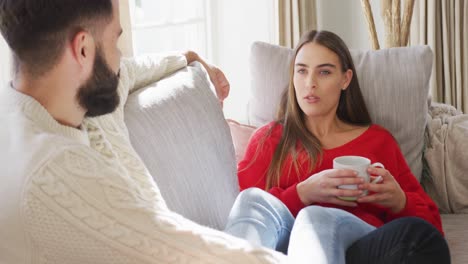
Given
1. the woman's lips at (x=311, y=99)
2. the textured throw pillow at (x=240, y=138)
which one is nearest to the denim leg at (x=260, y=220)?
the woman's lips at (x=311, y=99)

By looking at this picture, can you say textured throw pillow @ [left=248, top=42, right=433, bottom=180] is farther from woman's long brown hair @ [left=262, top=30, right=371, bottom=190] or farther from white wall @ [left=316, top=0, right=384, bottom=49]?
white wall @ [left=316, top=0, right=384, bottom=49]

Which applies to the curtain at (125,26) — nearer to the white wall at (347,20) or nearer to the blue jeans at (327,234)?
the blue jeans at (327,234)

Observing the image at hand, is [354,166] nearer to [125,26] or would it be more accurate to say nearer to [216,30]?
[125,26]

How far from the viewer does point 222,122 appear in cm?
182

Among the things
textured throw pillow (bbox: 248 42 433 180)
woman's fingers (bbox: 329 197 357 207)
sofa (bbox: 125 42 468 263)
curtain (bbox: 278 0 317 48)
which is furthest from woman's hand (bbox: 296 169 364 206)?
curtain (bbox: 278 0 317 48)

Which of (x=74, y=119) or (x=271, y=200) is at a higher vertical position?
(x=74, y=119)

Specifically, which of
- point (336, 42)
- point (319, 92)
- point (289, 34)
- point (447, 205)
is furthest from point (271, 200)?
point (289, 34)

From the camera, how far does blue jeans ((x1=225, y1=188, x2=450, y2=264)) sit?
1.50 m

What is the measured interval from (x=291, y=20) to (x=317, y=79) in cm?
144

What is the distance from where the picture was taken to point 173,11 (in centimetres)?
342

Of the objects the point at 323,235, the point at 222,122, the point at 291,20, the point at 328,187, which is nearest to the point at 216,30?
the point at 291,20

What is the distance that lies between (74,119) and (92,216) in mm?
225

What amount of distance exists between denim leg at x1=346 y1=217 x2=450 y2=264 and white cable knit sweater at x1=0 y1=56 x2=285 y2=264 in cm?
64

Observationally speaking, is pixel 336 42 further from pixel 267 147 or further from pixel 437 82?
pixel 437 82
